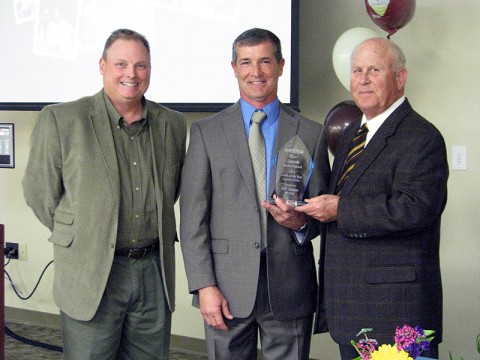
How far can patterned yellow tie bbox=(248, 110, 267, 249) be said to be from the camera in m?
2.25

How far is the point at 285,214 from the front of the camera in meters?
2.13

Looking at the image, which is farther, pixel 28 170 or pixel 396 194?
pixel 28 170

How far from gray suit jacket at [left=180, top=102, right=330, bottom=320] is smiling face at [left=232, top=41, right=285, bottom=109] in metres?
0.11

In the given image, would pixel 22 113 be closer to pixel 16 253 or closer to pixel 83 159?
pixel 16 253

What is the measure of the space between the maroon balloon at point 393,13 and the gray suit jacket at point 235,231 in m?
0.94

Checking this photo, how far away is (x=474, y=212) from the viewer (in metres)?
3.28

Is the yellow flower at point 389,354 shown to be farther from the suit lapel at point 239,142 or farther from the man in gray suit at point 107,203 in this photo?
the man in gray suit at point 107,203

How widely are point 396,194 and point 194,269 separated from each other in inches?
26.9

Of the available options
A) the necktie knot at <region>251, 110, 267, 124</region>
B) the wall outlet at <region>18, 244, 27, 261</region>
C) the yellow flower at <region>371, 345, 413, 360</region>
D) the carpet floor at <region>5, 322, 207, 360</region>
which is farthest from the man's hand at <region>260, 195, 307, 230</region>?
the wall outlet at <region>18, 244, 27, 261</region>

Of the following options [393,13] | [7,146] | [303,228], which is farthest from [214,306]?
[7,146]

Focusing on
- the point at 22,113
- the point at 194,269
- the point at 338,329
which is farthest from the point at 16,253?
the point at 338,329

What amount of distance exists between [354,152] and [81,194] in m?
0.91

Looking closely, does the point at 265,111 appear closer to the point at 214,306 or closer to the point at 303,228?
the point at 303,228

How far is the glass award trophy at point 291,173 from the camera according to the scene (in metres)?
2.12
